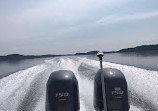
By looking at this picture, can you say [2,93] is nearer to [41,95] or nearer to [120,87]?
[41,95]

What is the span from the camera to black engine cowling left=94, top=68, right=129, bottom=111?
4570 mm

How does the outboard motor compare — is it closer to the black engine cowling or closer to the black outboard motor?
the black engine cowling

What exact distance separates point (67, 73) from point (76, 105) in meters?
0.80

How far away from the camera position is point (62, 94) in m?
4.62

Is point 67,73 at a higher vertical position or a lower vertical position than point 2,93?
higher

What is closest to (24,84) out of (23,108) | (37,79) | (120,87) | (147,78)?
(37,79)

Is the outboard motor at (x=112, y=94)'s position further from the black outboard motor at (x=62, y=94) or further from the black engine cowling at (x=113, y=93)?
the black outboard motor at (x=62, y=94)

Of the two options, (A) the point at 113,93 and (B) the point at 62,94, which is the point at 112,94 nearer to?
(A) the point at 113,93

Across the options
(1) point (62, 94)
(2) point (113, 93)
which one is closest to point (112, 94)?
(2) point (113, 93)

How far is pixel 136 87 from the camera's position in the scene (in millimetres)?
8562

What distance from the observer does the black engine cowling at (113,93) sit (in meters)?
4.57

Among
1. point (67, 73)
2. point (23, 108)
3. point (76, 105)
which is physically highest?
point (67, 73)

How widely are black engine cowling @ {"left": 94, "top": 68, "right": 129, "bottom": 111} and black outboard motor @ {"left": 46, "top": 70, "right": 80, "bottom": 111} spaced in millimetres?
511

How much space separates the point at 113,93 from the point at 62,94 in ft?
3.62
